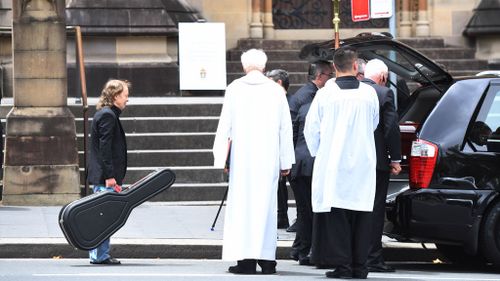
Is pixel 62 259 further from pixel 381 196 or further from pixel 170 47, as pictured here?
pixel 170 47

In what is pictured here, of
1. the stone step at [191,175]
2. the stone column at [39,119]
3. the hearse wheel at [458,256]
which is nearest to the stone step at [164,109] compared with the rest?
the stone step at [191,175]

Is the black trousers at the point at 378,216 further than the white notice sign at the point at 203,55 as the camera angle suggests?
No

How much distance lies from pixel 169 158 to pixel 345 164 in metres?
6.76

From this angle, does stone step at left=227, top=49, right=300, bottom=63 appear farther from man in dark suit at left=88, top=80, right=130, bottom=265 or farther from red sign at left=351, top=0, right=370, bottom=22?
man in dark suit at left=88, top=80, right=130, bottom=265

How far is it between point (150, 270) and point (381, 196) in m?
2.02


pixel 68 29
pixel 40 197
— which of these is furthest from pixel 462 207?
pixel 68 29

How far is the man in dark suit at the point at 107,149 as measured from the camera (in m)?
12.7

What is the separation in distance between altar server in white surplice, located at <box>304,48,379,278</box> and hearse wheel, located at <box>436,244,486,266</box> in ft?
6.06

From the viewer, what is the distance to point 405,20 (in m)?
23.9

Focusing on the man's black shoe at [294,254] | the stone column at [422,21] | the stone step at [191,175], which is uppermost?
the stone column at [422,21]

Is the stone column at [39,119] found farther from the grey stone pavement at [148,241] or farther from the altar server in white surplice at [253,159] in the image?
the altar server in white surplice at [253,159]

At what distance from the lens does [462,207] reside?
12.1 meters

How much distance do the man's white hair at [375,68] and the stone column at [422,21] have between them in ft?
36.4

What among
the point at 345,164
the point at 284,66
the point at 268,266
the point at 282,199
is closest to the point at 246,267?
the point at 268,266
